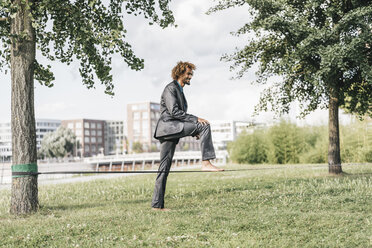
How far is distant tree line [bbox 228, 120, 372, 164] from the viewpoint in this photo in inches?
786

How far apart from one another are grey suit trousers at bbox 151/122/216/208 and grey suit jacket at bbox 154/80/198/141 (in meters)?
0.09

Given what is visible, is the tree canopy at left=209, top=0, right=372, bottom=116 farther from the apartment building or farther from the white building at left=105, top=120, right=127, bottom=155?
the white building at left=105, top=120, right=127, bottom=155

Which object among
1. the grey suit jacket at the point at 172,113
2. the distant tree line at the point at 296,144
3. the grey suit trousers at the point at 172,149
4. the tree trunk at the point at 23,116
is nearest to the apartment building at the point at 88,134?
the distant tree line at the point at 296,144

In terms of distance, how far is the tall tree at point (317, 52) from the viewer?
10219 mm

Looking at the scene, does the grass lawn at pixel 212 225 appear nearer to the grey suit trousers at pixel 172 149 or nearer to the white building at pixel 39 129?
the grey suit trousers at pixel 172 149

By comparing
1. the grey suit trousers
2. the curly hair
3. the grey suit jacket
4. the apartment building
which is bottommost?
the grey suit trousers

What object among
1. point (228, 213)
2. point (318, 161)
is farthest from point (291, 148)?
point (228, 213)

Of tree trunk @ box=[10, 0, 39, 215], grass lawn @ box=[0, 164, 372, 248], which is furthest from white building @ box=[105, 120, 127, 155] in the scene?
grass lawn @ box=[0, 164, 372, 248]

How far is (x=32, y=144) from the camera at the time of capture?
694 centimetres

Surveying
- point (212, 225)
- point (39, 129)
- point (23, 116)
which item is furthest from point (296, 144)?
point (39, 129)

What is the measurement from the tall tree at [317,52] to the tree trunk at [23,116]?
6.68 m

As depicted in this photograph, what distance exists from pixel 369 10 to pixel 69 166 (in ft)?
183

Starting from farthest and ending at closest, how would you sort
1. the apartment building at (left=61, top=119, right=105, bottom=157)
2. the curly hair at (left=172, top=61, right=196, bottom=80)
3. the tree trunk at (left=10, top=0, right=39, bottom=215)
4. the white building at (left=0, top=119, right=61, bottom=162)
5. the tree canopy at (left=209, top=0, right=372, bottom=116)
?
the apartment building at (left=61, top=119, right=105, bottom=157)
the white building at (left=0, top=119, right=61, bottom=162)
the tree canopy at (left=209, top=0, right=372, bottom=116)
the tree trunk at (left=10, top=0, right=39, bottom=215)
the curly hair at (left=172, top=61, right=196, bottom=80)

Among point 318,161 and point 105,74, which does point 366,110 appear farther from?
point 318,161
